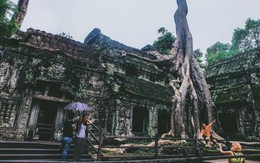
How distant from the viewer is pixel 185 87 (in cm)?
1056

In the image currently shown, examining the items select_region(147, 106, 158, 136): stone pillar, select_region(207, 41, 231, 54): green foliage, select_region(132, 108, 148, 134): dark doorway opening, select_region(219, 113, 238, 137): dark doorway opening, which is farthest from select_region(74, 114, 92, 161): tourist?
select_region(207, 41, 231, 54): green foliage

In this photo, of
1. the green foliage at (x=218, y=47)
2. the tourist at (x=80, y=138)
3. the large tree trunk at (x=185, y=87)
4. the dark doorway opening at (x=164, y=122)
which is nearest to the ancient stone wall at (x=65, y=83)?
the dark doorway opening at (x=164, y=122)

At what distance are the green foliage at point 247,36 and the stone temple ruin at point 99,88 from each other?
15.4 meters

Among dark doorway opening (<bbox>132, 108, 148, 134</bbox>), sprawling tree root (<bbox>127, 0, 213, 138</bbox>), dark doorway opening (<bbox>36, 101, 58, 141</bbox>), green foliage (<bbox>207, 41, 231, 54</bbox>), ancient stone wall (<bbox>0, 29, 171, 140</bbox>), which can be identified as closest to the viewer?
ancient stone wall (<bbox>0, 29, 171, 140</bbox>)

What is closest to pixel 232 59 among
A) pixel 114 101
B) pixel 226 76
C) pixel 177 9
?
pixel 226 76

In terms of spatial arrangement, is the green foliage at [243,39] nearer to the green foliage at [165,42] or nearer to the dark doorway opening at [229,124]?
the green foliage at [165,42]

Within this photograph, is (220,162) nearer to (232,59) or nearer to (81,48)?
(81,48)

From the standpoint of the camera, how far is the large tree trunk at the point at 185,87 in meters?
9.73

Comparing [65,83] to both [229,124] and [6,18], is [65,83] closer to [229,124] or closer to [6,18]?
[6,18]

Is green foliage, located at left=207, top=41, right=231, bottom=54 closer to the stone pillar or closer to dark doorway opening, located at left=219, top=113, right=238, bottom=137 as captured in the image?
dark doorway opening, located at left=219, top=113, right=238, bottom=137

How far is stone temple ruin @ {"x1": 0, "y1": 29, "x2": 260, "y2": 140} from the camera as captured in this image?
28.2ft

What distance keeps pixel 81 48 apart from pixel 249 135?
11.6 metres

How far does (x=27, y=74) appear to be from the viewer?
8.88m

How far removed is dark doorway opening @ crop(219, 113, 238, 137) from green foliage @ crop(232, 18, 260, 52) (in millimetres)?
18833
